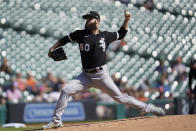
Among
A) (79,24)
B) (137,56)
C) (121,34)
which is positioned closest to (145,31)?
(137,56)

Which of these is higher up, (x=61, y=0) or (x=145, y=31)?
(x=61, y=0)

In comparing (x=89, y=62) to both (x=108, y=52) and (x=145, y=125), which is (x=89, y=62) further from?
(x=108, y=52)

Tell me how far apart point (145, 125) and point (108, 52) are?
937cm

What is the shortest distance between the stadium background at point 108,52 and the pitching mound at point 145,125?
225 inches

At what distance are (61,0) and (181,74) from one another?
16.4 ft

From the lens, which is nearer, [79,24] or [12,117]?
[12,117]

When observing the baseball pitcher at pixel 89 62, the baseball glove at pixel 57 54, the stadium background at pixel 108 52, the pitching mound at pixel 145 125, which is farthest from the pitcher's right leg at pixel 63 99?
the stadium background at pixel 108 52

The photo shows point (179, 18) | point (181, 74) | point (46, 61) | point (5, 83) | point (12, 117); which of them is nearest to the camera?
point (12, 117)

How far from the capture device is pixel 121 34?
6828mm

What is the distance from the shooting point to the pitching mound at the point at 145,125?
6637 mm

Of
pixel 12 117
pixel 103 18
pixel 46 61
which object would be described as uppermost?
pixel 103 18

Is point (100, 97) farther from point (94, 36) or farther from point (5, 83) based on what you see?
point (94, 36)

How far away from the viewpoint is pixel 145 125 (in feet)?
23.7

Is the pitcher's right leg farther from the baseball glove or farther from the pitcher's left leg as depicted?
the baseball glove
